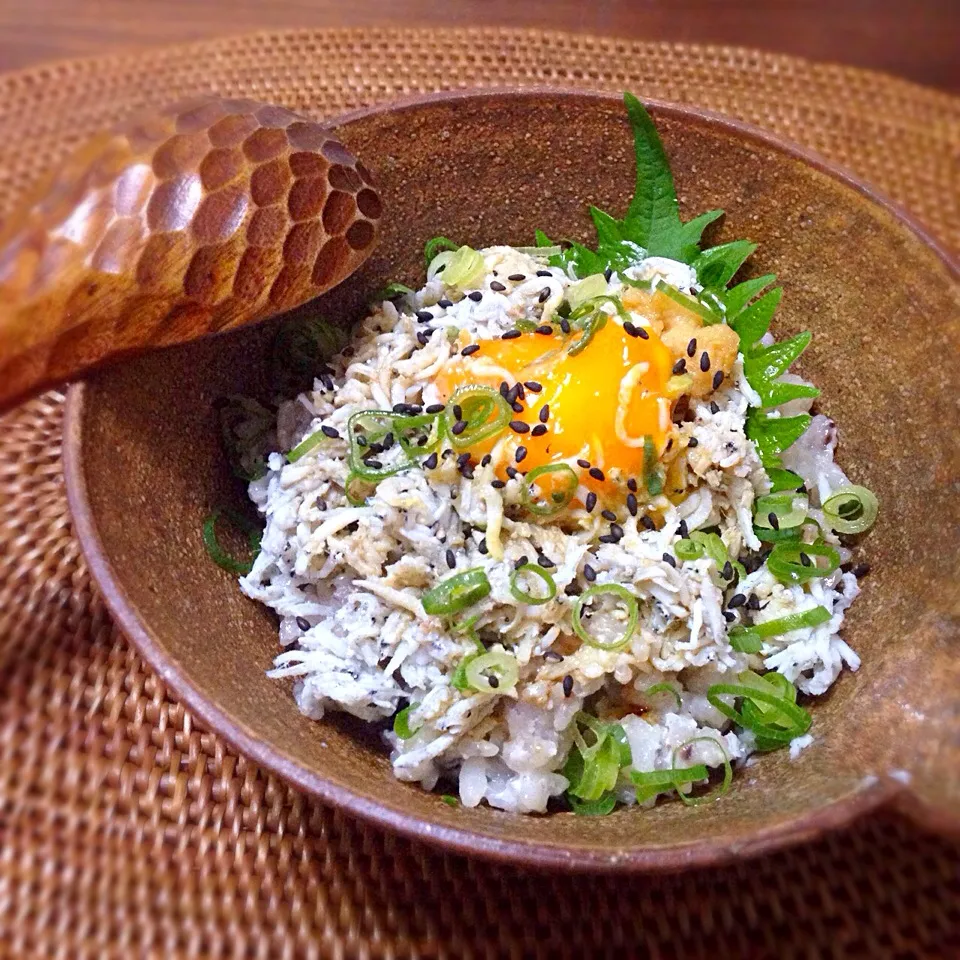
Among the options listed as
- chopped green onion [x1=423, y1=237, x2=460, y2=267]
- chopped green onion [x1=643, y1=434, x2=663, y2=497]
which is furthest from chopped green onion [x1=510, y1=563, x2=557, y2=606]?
chopped green onion [x1=423, y1=237, x2=460, y2=267]

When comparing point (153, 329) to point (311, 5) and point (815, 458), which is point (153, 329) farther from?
point (311, 5)

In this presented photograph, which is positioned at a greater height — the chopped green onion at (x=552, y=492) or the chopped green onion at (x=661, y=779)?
the chopped green onion at (x=552, y=492)

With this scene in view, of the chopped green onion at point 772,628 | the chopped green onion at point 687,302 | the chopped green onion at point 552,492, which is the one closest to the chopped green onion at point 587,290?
the chopped green onion at point 687,302

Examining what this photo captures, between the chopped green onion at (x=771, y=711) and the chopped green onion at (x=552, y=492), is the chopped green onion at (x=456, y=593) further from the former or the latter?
the chopped green onion at (x=771, y=711)

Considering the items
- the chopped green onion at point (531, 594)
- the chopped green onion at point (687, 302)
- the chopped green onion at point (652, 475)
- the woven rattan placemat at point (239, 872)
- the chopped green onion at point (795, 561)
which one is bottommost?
the woven rattan placemat at point (239, 872)

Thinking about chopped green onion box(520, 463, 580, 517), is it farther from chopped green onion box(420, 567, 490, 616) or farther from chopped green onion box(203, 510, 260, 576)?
chopped green onion box(203, 510, 260, 576)

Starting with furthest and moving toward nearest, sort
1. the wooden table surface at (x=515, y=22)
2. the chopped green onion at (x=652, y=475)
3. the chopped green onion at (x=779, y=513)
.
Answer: the wooden table surface at (x=515, y=22), the chopped green onion at (x=779, y=513), the chopped green onion at (x=652, y=475)

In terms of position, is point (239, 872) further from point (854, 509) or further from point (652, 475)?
point (854, 509)
